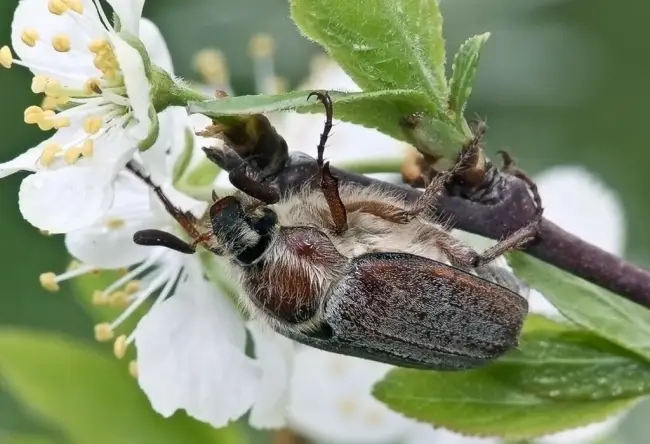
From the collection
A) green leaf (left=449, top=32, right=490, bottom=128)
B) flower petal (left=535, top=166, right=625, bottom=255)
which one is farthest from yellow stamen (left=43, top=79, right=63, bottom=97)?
flower petal (left=535, top=166, right=625, bottom=255)

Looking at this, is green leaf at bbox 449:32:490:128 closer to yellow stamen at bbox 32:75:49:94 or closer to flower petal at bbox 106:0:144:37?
flower petal at bbox 106:0:144:37

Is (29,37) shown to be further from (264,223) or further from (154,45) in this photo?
(264,223)

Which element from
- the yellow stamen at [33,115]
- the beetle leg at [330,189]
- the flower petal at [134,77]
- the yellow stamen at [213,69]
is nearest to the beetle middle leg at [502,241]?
the beetle leg at [330,189]

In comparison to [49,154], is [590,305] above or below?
above

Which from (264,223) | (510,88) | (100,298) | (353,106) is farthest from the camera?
(510,88)

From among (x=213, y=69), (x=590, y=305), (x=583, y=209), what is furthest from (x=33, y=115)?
(x=583, y=209)

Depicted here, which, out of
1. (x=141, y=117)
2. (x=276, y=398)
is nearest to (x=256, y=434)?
(x=276, y=398)

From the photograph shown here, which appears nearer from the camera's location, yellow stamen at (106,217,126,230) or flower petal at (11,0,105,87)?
flower petal at (11,0,105,87)
